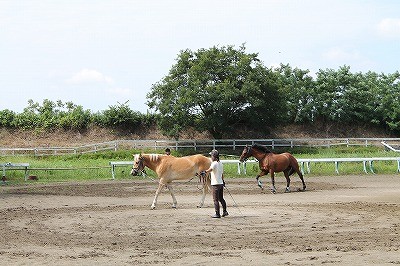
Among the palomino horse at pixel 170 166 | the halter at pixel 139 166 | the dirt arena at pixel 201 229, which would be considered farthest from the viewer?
the palomino horse at pixel 170 166

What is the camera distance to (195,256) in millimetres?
12688

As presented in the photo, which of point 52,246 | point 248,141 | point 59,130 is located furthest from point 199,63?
point 52,246

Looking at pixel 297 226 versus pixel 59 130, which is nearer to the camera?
pixel 297 226

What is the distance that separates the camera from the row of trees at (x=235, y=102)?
186ft

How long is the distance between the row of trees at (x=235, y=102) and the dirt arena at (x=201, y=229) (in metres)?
28.9

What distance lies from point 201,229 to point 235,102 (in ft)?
136

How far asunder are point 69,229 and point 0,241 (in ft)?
7.33

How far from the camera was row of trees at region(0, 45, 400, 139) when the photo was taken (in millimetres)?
56625

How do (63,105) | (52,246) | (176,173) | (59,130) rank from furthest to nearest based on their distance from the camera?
(63,105), (59,130), (176,173), (52,246)

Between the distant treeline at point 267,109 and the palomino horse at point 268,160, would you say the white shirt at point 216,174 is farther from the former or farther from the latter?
the distant treeline at point 267,109

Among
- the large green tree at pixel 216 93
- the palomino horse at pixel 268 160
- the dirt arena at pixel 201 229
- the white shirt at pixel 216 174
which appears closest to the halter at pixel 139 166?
the dirt arena at pixel 201 229

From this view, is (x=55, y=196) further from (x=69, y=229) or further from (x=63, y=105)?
(x=63, y=105)

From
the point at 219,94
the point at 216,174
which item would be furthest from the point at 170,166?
the point at 219,94

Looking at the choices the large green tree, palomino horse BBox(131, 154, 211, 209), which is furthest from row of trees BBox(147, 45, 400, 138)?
palomino horse BBox(131, 154, 211, 209)
